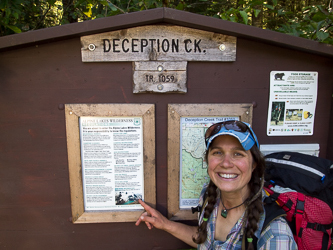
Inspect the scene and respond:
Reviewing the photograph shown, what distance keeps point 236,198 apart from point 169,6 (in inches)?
130

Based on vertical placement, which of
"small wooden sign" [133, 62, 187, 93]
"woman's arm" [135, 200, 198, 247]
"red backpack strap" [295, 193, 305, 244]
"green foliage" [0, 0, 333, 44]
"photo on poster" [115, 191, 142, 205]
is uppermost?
"green foliage" [0, 0, 333, 44]

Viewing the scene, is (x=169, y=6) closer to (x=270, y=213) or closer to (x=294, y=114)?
(x=294, y=114)

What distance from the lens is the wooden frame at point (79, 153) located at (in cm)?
209

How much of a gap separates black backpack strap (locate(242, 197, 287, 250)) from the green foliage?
59.3 inches

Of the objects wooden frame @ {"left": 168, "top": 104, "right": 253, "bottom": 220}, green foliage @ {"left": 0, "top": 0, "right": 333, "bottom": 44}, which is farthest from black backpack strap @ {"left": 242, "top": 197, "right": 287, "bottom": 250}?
green foliage @ {"left": 0, "top": 0, "right": 333, "bottom": 44}

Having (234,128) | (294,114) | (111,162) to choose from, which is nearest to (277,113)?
(294,114)

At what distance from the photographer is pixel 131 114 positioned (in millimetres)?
2104

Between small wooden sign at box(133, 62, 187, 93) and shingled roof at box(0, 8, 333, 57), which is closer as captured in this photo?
shingled roof at box(0, 8, 333, 57)

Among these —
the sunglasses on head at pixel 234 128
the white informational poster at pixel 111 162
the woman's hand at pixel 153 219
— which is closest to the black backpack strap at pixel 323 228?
the sunglasses on head at pixel 234 128

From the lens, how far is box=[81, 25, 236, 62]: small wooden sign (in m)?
2.00

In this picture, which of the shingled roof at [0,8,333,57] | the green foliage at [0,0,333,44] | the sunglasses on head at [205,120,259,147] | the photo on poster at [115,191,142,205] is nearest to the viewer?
the sunglasses on head at [205,120,259,147]

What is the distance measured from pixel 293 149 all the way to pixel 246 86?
79 centimetres

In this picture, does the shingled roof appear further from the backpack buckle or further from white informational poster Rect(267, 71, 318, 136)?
the backpack buckle

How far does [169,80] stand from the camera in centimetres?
207
